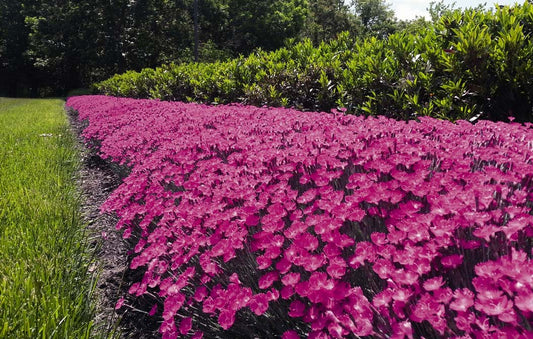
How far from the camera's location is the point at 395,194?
187 cm

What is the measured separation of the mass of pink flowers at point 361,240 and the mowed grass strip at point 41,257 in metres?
0.47

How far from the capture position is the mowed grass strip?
2.06 meters

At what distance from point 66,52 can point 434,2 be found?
5442 centimetres

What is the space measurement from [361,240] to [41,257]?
2430mm

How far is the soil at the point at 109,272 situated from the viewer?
261 cm

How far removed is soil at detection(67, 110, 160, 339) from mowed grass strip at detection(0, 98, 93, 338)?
169 millimetres

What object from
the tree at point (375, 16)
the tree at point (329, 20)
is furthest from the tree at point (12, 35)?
the tree at point (375, 16)

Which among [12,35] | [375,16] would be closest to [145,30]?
[12,35]

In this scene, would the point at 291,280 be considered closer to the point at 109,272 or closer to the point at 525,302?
the point at 525,302

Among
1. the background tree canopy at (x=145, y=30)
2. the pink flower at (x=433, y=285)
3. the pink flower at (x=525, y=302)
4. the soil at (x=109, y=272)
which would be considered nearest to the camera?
the pink flower at (x=525, y=302)

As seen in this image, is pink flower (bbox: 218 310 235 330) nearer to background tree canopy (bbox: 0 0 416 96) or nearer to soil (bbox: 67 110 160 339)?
soil (bbox: 67 110 160 339)

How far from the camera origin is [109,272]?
344 cm

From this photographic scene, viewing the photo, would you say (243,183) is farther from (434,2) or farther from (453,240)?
(434,2)

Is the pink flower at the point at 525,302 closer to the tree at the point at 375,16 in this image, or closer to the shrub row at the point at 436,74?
the shrub row at the point at 436,74
